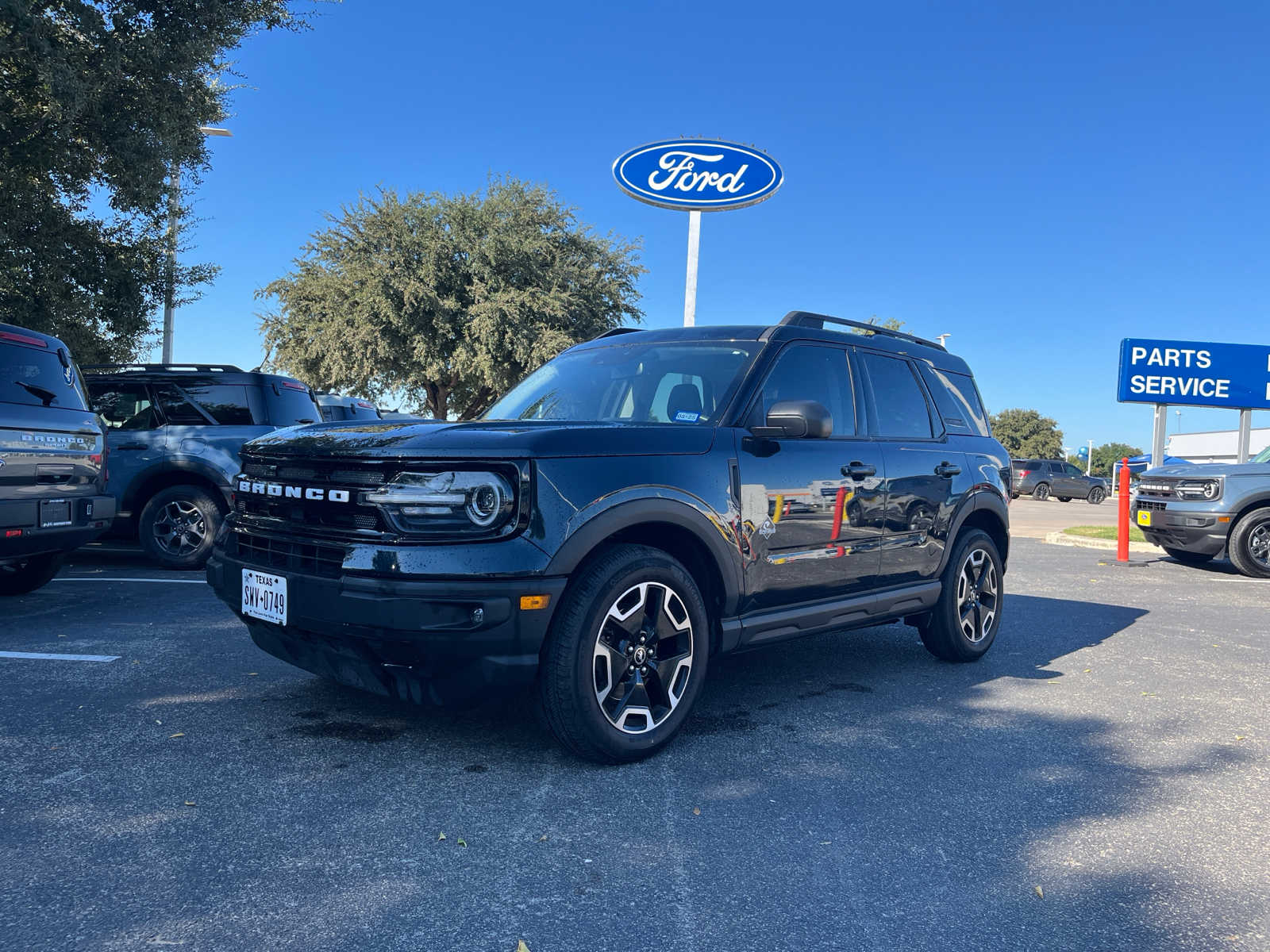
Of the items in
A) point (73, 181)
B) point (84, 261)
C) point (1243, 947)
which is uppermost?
point (73, 181)

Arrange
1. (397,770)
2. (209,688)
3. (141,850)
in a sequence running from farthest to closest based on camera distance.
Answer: (209,688), (397,770), (141,850)

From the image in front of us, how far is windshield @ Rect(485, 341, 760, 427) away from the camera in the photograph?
14.1 feet

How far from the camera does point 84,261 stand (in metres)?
12.5

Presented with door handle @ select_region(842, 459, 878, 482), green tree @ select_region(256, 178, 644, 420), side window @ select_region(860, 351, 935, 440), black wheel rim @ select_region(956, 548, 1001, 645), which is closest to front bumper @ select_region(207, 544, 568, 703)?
door handle @ select_region(842, 459, 878, 482)

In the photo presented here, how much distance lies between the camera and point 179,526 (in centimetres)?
877

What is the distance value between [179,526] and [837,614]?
6.71m

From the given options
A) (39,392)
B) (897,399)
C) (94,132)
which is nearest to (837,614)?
(897,399)

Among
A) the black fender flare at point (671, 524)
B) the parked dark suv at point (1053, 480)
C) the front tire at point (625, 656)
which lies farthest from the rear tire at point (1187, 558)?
the parked dark suv at point (1053, 480)

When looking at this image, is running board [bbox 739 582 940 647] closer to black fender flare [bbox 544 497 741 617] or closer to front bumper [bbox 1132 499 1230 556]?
black fender flare [bbox 544 497 741 617]

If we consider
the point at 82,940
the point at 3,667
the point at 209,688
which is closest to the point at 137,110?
the point at 3,667

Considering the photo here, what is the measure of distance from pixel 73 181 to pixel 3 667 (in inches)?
377

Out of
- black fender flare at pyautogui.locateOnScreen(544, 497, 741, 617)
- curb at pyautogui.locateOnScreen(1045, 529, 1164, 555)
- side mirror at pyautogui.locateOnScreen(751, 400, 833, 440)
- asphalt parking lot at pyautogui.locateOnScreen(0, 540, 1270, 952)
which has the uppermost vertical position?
side mirror at pyautogui.locateOnScreen(751, 400, 833, 440)

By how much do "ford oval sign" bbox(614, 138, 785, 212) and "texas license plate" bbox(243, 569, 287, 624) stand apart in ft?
52.9

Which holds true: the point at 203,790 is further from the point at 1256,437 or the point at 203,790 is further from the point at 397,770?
the point at 1256,437
